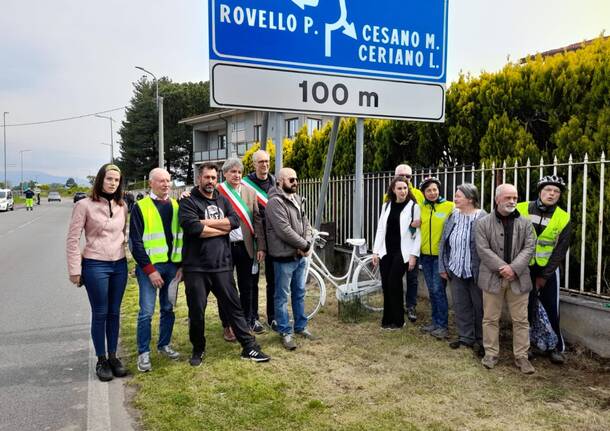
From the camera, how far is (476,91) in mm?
6824

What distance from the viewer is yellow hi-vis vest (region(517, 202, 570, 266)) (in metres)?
4.50

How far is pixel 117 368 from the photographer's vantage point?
447 cm

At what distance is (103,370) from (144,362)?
0.35 meters

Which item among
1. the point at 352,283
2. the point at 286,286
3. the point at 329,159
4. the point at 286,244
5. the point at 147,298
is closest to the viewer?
the point at 147,298

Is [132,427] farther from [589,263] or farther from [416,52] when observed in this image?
[416,52]

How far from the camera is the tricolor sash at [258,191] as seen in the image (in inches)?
216

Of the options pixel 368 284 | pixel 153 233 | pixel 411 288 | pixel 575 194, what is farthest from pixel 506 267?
pixel 153 233

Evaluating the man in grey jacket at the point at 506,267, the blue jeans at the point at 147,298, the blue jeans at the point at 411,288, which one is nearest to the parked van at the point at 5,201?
the blue jeans at the point at 147,298

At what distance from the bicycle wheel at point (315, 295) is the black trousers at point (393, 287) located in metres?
0.80

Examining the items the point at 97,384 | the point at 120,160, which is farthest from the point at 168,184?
the point at 120,160

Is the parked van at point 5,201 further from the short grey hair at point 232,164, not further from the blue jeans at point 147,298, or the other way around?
the blue jeans at point 147,298

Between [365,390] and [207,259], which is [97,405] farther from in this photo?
[365,390]

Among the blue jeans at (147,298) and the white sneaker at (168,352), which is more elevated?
the blue jeans at (147,298)

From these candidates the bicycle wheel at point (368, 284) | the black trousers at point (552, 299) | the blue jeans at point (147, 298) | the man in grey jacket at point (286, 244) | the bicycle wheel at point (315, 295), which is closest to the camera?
the blue jeans at point (147, 298)
